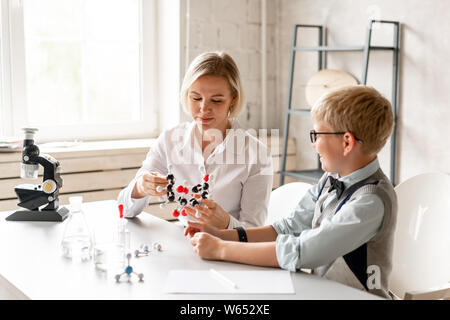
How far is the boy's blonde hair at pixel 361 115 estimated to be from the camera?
59.3 inches

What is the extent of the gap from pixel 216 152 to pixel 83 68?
1.63 metres

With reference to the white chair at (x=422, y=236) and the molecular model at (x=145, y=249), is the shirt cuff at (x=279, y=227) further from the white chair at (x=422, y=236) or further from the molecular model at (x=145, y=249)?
the white chair at (x=422, y=236)

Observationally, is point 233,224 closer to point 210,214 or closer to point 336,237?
point 210,214

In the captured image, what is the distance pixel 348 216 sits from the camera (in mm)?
1456

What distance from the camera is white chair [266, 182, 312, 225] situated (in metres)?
2.16

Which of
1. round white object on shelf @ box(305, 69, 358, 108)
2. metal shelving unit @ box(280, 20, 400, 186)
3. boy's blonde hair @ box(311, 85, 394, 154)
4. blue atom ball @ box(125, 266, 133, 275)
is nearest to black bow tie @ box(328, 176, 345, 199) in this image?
boy's blonde hair @ box(311, 85, 394, 154)

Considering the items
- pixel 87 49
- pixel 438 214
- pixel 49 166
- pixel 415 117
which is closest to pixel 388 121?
pixel 438 214

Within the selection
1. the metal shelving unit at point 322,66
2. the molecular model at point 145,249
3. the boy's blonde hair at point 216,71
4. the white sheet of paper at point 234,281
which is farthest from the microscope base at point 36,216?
the metal shelving unit at point 322,66

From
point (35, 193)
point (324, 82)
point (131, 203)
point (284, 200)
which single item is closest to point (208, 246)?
point (131, 203)

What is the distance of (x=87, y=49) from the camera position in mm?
3436

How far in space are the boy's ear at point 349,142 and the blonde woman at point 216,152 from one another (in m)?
0.58

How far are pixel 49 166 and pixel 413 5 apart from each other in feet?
6.33

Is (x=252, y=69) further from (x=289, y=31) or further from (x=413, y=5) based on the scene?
(x=413, y=5)
